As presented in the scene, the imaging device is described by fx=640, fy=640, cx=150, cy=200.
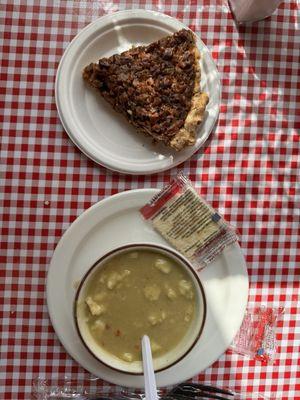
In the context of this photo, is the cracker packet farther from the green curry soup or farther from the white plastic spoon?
the white plastic spoon

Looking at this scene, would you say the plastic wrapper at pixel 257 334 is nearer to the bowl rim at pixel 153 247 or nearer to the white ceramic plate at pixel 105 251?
the white ceramic plate at pixel 105 251

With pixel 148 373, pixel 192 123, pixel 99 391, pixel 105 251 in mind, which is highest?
pixel 192 123

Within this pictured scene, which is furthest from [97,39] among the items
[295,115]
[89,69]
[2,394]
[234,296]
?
[2,394]

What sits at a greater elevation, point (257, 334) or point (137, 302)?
point (137, 302)

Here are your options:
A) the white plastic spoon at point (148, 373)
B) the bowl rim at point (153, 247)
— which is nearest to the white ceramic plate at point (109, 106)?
the bowl rim at point (153, 247)

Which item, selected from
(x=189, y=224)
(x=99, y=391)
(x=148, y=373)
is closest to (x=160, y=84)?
(x=189, y=224)

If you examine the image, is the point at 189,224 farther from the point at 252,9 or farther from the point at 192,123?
the point at 252,9
